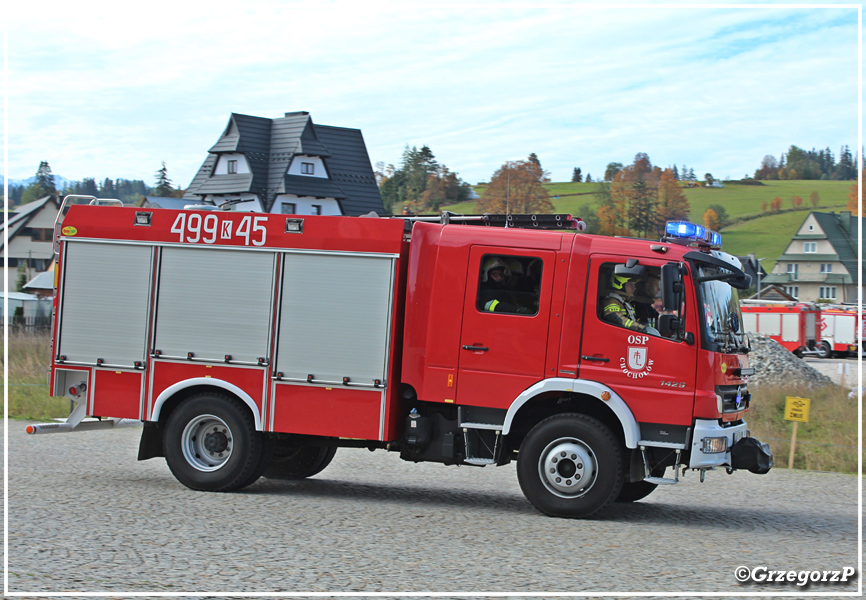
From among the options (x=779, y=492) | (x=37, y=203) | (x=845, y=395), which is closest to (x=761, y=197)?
(x=37, y=203)

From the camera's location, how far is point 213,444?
9305mm

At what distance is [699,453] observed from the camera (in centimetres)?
813

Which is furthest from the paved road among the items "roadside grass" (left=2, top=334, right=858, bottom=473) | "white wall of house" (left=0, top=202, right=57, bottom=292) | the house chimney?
the house chimney

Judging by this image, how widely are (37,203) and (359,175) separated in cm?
3533

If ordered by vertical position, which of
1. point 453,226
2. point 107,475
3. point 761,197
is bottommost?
point 107,475

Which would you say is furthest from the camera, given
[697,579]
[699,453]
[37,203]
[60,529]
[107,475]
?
[37,203]

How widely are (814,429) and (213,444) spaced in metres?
12.0

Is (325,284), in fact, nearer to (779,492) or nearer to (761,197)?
(779,492)

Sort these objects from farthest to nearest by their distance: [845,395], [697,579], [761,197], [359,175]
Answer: [761,197]
[359,175]
[845,395]
[697,579]

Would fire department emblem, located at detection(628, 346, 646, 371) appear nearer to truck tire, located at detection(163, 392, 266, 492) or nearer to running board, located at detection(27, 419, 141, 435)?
truck tire, located at detection(163, 392, 266, 492)

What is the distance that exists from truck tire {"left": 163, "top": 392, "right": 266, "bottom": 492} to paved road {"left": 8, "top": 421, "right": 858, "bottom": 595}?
18 cm

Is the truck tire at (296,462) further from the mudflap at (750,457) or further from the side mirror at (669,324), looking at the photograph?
the mudflap at (750,457)

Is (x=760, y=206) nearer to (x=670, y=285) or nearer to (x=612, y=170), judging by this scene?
(x=612, y=170)

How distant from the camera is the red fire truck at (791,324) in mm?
46438
